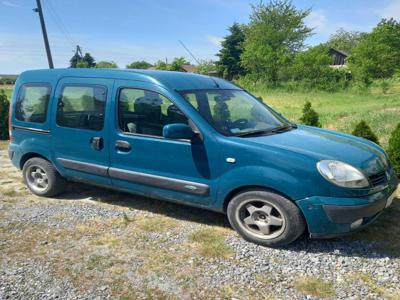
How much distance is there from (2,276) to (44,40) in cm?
1879

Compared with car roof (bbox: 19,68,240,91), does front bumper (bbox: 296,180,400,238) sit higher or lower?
lower

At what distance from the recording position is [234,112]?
4.05 metres

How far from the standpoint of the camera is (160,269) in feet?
10.5

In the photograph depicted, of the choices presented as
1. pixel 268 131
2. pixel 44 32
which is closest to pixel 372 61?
pixel 44 32

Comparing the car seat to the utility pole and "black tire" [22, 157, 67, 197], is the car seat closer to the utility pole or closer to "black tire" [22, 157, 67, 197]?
"black tire" [22, 157, 67, 197]

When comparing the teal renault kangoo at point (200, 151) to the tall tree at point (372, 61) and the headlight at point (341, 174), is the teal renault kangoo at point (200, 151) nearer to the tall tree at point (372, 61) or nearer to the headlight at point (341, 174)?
the headlight at point (341, 174)

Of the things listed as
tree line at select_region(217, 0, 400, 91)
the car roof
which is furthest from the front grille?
tree line at select_region(217, 0, 400, 91)

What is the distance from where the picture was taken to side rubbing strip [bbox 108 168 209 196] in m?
3.74

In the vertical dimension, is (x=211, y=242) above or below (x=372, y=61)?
below

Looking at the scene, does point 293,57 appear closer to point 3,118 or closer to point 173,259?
point 3,118

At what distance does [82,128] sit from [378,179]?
11.5 ft

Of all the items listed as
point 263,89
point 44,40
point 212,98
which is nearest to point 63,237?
point 212,98

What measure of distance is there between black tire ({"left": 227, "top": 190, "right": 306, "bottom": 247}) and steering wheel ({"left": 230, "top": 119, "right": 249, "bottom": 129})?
0.77 meters

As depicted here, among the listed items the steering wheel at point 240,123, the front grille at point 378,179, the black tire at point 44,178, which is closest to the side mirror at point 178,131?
the steering wheel at point 240,123
